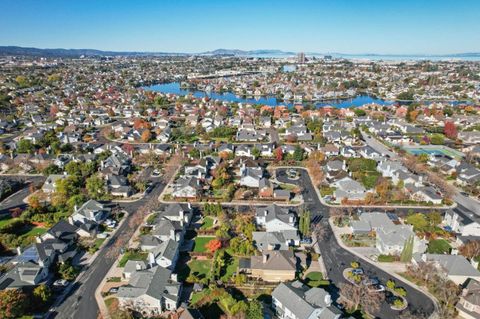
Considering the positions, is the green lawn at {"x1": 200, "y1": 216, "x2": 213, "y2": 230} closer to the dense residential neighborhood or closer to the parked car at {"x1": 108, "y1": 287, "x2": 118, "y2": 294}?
the dense residential neighborhood

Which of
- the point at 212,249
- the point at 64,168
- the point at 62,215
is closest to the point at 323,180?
the point at 212,249

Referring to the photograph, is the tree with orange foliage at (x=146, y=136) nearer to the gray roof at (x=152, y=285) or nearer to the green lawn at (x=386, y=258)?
the gray roof at (x=152, y=285)

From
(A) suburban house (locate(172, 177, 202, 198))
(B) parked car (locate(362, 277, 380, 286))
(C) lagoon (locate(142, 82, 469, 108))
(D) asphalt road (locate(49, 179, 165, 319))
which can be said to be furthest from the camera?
(C) lagoon (locate(142, 82, 469, 108))

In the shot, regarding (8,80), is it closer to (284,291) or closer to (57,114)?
(57,114)

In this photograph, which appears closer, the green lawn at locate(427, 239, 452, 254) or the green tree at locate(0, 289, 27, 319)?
the green tree at locate(0, 289, 27, 319)

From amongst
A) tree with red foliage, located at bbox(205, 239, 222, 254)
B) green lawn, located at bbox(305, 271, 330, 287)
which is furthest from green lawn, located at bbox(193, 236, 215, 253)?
green lawn, located at bbox(305, 271, 330, 287)

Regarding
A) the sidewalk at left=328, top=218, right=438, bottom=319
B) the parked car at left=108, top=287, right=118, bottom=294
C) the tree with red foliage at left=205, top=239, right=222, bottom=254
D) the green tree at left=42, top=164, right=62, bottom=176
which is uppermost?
the green tree at left=42, top=164, right=62, bottom=176

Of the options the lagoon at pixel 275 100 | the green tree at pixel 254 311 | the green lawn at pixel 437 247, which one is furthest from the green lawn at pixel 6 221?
the lagoon at pixel 275 100
